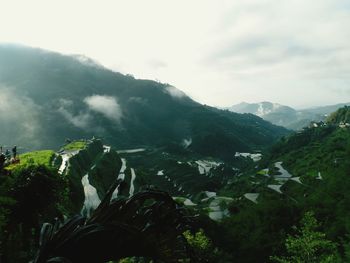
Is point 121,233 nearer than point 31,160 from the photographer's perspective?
Yes

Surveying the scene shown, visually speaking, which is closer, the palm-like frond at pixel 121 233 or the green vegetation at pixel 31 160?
the palm-like frond at pixel 121 233

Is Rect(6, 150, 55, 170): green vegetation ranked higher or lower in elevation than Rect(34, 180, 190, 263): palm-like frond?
lower

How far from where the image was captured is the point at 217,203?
123500 millimetres

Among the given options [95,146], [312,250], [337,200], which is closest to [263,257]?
[312,250]

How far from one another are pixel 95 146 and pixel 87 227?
19107 cm

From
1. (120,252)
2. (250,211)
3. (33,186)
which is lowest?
(250,211)

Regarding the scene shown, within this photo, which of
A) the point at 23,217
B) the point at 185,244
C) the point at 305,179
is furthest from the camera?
the point at 305,179

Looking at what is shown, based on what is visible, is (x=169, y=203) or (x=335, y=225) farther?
(x=335, y=225)

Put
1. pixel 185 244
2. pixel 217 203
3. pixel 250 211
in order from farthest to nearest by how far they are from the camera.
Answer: pixel 217 203, pixel 250 211, pixel 185 244

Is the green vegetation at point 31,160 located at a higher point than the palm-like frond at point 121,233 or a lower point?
lower

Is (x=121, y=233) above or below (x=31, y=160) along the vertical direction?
above

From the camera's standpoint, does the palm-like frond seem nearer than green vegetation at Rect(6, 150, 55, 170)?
Yes

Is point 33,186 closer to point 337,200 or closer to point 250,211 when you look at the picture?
point 250,211

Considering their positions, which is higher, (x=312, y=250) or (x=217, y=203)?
(x=312, y=250)
